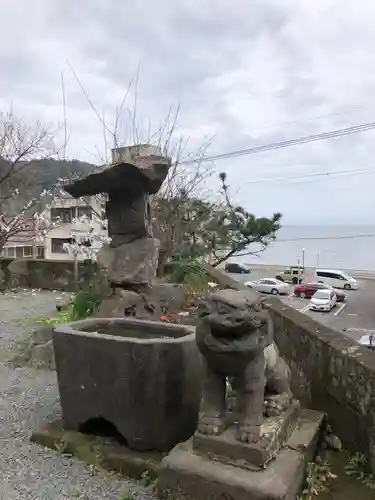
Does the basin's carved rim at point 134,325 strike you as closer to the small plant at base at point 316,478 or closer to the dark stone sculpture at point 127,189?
the small plant at base at point 316,478

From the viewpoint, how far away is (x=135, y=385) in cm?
275

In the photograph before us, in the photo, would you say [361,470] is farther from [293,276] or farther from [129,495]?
[293,276]

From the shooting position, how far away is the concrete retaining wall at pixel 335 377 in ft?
8.64

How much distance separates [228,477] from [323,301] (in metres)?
24.3

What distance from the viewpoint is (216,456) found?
2213mm

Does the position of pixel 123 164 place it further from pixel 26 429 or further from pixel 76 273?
pixel 76 273

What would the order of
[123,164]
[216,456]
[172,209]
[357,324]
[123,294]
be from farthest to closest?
[357,324] → [172,209] → [123,294] → [123,164] → [216,456]

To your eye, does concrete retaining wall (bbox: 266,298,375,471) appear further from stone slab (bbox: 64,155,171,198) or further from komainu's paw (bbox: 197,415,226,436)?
stone slab (bbox: 64,155,171,198)

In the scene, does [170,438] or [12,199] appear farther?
[12,199]

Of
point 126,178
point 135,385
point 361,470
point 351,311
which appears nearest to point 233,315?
point 135,385

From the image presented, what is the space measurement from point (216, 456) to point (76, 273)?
9.01 m

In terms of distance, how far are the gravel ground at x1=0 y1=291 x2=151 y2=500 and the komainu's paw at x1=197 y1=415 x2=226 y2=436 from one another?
1.78ft

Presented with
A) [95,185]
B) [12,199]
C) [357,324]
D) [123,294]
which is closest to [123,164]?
[95,185]

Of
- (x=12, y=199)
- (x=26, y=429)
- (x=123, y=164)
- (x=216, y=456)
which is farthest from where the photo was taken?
(x=12, y=199)
